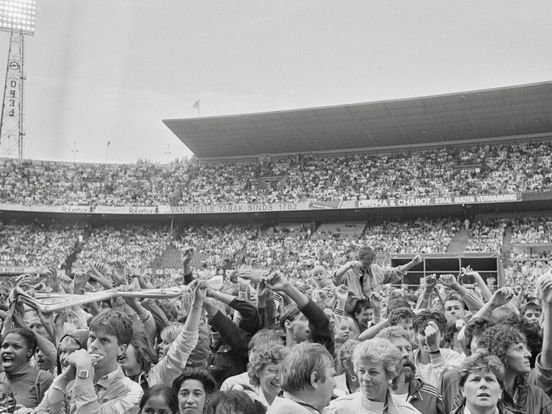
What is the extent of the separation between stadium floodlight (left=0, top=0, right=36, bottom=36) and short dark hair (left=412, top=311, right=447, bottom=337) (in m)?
42.3

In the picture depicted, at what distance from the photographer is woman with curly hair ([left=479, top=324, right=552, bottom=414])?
3646mm

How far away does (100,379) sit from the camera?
4.04 meters

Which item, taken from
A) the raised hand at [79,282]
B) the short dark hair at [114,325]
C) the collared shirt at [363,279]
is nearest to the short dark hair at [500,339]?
the short dark hair at [114,325]

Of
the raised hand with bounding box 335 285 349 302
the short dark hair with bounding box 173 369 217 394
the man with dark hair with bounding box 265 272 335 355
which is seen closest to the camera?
the short dark hair with bounding box 173 369 217 394

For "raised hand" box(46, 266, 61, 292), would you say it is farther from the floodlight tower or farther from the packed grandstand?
the floodlight tower

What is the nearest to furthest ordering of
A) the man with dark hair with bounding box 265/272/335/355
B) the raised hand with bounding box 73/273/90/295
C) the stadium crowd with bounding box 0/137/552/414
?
the stadium crowd with bounding box 0/137/552/414, the man with dark hair with bounding box 265/272/335/355, the raised hand with bounding box 73/273/90/295

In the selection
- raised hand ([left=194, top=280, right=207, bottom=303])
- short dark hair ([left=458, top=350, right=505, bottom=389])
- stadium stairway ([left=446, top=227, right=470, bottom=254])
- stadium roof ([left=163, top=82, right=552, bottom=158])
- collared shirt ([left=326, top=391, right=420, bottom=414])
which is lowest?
collared shirt ([left=326, top=391, right=420, bottom=414])

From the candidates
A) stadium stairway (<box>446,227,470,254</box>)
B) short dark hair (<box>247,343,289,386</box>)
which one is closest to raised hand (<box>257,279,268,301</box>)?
short dark hair (<box>247,343,289,386</box>)

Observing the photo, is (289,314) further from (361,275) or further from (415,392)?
(361,275)

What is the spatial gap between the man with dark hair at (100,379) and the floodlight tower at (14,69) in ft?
139

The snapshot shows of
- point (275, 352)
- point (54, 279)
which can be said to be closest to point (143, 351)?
point (275, 352)

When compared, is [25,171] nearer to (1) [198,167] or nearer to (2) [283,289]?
(1) [198,167]

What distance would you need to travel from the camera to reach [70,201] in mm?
41719

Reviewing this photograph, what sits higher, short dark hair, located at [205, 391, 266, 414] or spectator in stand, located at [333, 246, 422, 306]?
A: spectator in stand, located at [333, 246, 422, 306]
